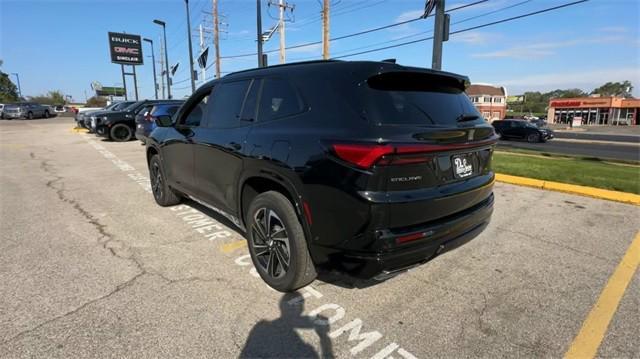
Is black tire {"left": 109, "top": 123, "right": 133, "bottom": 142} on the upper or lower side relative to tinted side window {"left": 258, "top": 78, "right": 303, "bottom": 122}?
lower

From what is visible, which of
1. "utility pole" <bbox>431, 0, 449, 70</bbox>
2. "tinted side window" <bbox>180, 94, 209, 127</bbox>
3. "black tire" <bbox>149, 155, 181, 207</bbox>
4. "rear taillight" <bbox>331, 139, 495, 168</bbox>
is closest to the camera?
"rear taillight" <bbox>331, 139, 495, 168</bbox>

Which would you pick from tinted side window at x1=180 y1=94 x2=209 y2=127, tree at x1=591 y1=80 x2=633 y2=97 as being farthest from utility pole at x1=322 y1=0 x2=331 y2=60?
tree at x1=591 y1=80 x2=633 y2=97

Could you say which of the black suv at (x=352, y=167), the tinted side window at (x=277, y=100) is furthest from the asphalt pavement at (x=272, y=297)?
the tinted side window at (x=277, y=100)

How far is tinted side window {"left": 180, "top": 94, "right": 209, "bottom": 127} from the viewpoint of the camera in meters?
4.11

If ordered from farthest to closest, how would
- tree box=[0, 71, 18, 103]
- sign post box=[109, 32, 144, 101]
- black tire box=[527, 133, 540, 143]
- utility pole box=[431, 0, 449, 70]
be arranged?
tree box=[0, 71, 18, 103], sign post box=[109, 32, 144, 101], black tire box=[527, 133, 540, 143], utility pole box=[431, 0, 449, 70]

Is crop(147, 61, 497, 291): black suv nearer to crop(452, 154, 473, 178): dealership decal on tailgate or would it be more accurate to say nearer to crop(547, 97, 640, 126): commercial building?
crop(452, 154, 473, 178): dealership decal on tailgate

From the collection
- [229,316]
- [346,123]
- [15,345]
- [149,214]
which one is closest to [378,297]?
[229,316]

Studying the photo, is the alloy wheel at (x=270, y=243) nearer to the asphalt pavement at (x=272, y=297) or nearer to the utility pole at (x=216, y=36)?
the asphalt pavement at (x=272, y=297)

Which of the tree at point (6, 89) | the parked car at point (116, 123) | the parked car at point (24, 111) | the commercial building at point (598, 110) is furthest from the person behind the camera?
the tree at point (6, 89)

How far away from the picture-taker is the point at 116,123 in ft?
49.6

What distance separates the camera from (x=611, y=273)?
3338 mm

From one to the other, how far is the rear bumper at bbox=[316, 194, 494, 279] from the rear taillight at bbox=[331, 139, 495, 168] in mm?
429

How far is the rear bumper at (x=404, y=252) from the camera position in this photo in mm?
2258

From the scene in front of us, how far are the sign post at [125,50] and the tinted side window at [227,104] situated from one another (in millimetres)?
49331
